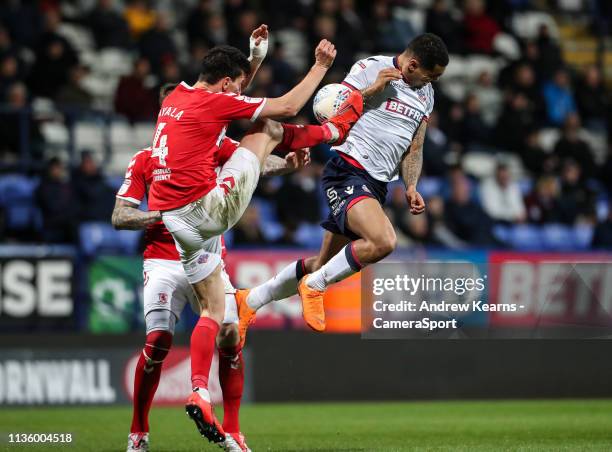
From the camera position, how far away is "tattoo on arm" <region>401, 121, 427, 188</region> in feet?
31.5

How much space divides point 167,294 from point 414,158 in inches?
92.3

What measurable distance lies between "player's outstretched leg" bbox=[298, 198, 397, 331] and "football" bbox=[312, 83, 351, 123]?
72 cm

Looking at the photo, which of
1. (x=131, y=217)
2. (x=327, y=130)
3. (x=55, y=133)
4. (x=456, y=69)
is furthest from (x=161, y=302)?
(x=456, y=69)

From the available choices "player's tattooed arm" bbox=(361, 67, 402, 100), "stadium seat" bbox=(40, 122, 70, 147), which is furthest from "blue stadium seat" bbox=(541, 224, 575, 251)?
"player's tattooed arm" bbox=(361, 67, 402, 100)

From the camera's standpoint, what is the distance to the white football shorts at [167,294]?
8.72 m

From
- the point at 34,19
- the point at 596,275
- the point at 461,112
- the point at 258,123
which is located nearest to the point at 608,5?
the point at 461,112

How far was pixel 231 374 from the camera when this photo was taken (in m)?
8.76

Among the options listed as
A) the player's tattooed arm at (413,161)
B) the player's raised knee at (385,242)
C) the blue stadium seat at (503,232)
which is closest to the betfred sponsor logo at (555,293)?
the player's tattooed arm at (413,161)

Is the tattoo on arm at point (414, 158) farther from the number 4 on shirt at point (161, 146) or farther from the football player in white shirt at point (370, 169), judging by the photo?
the number 4 on shirt at point (161, 146)

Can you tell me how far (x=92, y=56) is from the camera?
18172mm

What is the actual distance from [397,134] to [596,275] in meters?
1.99

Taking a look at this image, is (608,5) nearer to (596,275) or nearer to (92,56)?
(92,56)

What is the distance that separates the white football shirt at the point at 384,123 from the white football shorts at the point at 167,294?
5.14 ft

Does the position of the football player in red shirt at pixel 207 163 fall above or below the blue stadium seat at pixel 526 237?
above
